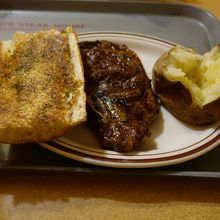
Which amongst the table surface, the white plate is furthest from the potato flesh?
the table surface

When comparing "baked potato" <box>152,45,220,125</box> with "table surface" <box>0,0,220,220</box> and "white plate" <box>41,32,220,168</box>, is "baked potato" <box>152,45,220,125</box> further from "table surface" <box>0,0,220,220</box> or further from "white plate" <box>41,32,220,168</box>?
"table surface" <box>0,0,220,220</box>

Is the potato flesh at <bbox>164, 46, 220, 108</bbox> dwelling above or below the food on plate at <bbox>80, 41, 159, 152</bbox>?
above

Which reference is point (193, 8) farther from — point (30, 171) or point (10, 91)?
point (30, 171)

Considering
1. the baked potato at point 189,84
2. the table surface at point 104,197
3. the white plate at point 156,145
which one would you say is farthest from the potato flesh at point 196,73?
the table surface at point 104,197

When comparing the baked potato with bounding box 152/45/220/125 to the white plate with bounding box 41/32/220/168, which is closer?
the white plate with bounding box 41/32/220/168

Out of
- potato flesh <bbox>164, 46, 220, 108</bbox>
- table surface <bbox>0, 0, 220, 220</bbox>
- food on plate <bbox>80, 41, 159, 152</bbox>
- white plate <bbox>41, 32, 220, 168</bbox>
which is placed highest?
potato flesh <bbox>164, 46, 220, 108</bbox>

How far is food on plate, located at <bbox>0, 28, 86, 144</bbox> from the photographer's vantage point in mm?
991

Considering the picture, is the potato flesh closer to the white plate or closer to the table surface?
the white plate

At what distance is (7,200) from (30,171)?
0.34ft

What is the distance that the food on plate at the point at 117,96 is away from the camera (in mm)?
1052

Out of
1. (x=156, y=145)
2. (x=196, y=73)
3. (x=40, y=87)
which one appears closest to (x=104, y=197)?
Answer: (x=156, y=145)

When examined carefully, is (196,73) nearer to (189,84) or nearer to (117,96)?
(189,84)

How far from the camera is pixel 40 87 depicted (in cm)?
107

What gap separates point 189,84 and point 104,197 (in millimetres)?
467
